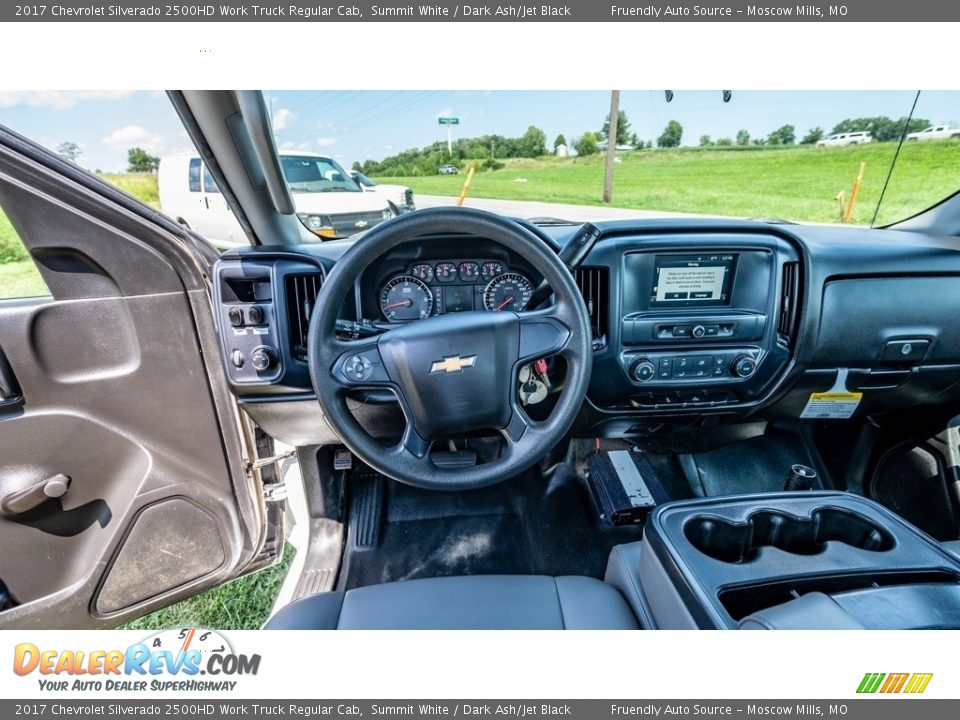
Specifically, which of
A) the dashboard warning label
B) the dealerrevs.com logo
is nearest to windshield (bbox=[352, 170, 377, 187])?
the dealerrevs.com logo

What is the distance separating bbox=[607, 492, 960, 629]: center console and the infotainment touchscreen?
743mm

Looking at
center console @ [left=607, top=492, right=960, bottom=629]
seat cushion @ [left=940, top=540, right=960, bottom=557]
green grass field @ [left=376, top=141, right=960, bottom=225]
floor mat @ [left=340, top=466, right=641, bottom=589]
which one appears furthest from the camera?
floor mat @ [left=340, top=466, right=641, bottom=589]

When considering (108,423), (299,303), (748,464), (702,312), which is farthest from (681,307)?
(108,423)

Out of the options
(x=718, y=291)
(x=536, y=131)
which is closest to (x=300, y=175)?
(x=536, y=131)

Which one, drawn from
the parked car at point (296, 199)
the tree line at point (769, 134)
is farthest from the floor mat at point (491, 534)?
the tree line at point (769, 134)

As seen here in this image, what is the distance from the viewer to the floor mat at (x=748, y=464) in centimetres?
240

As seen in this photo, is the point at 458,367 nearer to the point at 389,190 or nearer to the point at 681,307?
the point at 389,190

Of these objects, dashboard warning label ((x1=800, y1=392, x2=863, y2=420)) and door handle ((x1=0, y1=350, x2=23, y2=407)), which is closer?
door handle ((x1=0, y1=350, x2=23, y2=407))

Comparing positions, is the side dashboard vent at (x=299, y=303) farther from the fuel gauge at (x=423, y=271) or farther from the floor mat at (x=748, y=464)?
the floor mat at (x=748, y=464)

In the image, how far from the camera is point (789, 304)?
1.80 meters

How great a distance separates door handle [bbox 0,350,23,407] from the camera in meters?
1.44

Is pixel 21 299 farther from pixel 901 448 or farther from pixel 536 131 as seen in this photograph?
pixel 901 448

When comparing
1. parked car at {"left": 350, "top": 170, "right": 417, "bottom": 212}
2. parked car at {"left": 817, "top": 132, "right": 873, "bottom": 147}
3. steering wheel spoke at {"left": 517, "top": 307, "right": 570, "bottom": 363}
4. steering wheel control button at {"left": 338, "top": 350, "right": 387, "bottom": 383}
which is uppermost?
parked car at {"left": 817, "top": 132, "right": 873, "bottom": 147}

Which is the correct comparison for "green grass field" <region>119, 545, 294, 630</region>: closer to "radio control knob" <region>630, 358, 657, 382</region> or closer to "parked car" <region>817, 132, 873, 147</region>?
"radio control knob" <region>630, 358, 657, 382</region>
